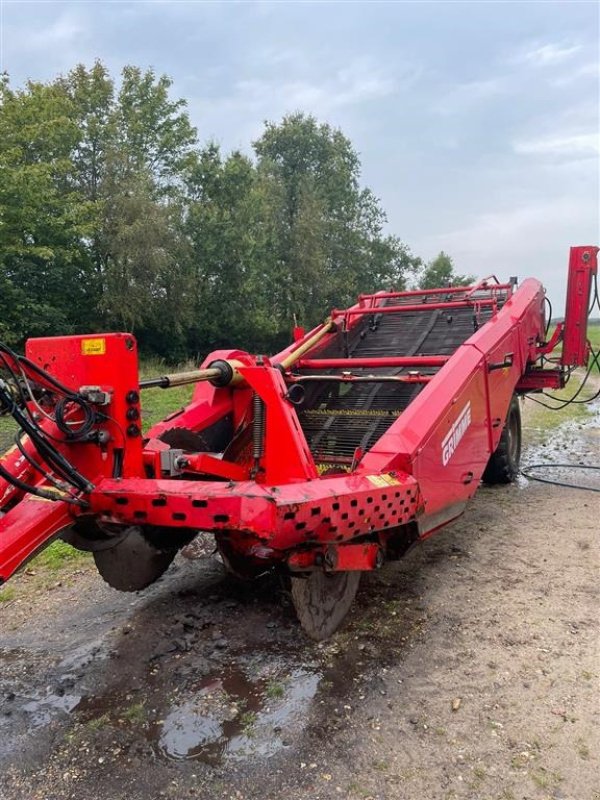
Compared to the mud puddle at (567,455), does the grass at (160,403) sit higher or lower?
higher

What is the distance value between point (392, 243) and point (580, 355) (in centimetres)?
3477

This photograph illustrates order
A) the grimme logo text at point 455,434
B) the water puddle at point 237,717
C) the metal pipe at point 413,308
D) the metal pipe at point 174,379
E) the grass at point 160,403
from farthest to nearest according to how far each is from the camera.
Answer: the grass at point 160,403
the metal pipe at point 413,308
the grimme logo text at point 455,434
the metal pipe at point 174,379
the water puddle at point 237,717

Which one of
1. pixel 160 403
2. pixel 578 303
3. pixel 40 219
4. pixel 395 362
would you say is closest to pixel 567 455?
pixel 578 303

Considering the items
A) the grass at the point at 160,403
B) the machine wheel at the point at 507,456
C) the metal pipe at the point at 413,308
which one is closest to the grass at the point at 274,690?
the metal pipe at the point at 413,308

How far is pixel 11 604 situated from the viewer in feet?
13.9

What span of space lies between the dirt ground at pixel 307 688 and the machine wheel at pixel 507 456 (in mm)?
2034

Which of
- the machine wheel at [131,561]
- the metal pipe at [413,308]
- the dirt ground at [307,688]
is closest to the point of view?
the dirt ground at [307,688]

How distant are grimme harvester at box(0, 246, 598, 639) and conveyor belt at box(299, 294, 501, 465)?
0.08 ft

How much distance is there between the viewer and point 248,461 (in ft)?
15.0

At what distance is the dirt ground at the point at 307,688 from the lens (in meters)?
2.50

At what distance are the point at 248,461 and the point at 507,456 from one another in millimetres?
3260

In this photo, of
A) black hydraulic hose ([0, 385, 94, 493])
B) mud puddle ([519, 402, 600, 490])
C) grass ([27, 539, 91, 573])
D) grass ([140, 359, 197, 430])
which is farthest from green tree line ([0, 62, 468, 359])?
black hydraulic hose ([0, 385, 94, 493])

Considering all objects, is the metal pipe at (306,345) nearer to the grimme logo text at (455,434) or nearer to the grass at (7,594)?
the grimme logo text at (455,434)

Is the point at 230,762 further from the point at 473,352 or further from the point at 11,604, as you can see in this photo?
the point at 473,352
